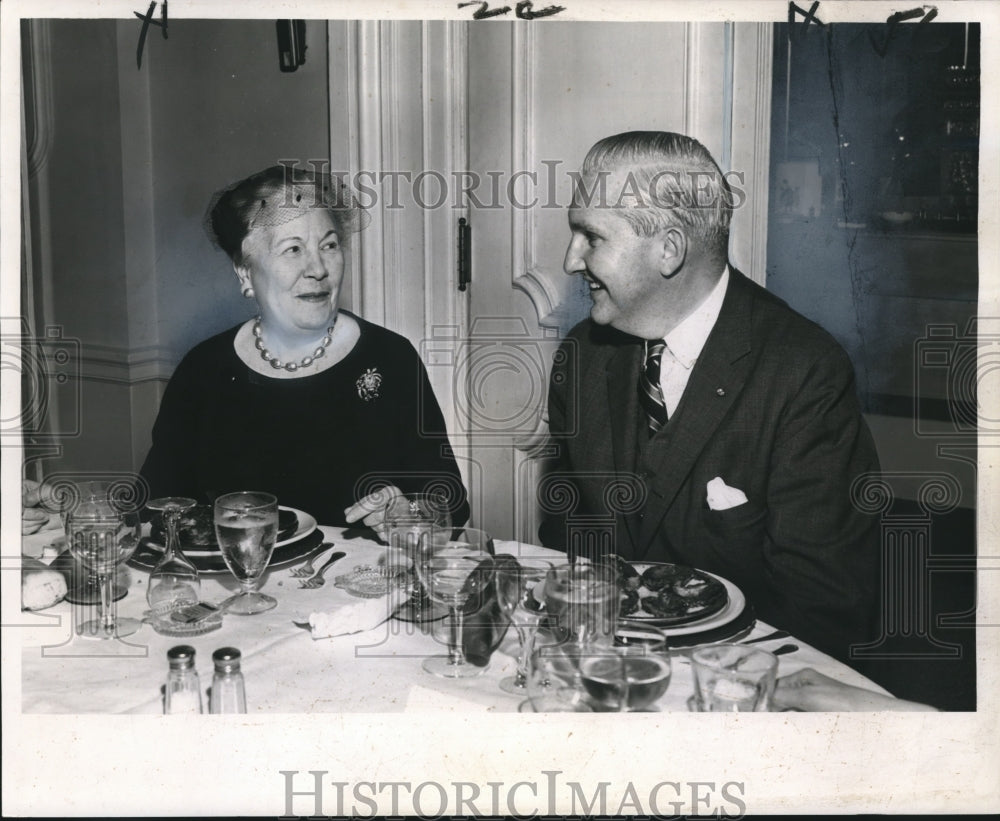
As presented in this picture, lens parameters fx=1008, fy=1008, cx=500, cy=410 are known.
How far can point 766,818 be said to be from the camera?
1502 mm

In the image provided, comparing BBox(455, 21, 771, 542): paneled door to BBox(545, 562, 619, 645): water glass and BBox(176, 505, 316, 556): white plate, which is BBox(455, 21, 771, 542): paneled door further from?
BBox(545, 562, 619, 645): water glass

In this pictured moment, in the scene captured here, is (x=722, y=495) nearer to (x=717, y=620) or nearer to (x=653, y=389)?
(x=653, y=389)

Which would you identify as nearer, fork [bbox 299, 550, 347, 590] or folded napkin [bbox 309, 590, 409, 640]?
folded napkin [bbox 309, 590, 409, 640]

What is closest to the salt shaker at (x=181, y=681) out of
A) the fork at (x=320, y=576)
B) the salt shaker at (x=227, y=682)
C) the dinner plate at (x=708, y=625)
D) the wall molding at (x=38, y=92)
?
the salt shaker at (x=227, y=682)

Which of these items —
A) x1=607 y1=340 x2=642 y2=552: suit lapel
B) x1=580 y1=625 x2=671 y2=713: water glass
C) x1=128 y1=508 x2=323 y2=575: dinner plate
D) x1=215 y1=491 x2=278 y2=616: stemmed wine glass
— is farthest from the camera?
x1=607 y1=340 x2=642 y2=552: suit lapel

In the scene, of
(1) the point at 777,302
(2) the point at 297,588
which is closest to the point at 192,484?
(2) the point at 297,588

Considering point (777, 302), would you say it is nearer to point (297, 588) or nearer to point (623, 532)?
point (623, 532)

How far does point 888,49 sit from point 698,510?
29.8 inches

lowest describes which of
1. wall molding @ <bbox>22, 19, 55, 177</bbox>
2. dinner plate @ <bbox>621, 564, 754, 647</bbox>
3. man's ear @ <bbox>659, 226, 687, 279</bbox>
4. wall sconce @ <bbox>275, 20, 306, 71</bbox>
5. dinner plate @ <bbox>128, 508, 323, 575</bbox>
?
dinner plate @ <bbox>621, 564, 754, 647</bbox>

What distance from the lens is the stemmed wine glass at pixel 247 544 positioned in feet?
4.37

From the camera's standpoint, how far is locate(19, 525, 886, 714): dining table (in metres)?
1.20

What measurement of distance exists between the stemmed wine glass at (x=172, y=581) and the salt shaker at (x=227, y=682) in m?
0.20

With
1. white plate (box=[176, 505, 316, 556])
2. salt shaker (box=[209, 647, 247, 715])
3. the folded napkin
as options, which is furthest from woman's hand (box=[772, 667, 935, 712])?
white plate (box=[176, 505, 316, 556])

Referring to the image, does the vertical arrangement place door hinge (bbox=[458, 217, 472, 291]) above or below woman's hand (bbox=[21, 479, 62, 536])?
above
